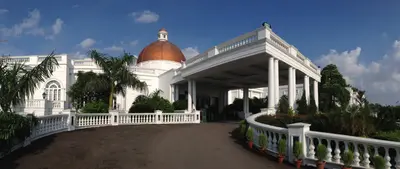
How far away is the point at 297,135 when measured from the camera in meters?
6.38

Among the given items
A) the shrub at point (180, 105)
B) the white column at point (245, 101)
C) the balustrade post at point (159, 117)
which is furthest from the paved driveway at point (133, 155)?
the white column at point (245, 101)

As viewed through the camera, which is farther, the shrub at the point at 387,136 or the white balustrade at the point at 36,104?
the white balustrade at the point at 36,104

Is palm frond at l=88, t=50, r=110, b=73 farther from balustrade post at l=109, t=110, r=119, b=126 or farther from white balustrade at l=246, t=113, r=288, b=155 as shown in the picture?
white balustrade at l=246, t=113, r=288, b=155

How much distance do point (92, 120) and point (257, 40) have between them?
32.9ft

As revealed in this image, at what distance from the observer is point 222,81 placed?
83.6ft

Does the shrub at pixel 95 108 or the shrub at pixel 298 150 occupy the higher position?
the shrub at pixel 95 108

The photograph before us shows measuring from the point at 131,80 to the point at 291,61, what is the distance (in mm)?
10318

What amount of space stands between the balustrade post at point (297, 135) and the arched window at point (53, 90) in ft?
76.2

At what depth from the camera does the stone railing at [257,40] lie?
14.0 m

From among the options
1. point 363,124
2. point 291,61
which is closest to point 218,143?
point 363,124

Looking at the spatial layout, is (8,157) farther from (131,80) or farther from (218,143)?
(131,80)

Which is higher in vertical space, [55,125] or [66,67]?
[66,67]

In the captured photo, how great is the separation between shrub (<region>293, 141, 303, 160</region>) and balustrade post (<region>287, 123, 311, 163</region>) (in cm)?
9

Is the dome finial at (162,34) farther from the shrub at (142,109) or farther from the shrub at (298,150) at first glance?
the shrub at (298,150)
